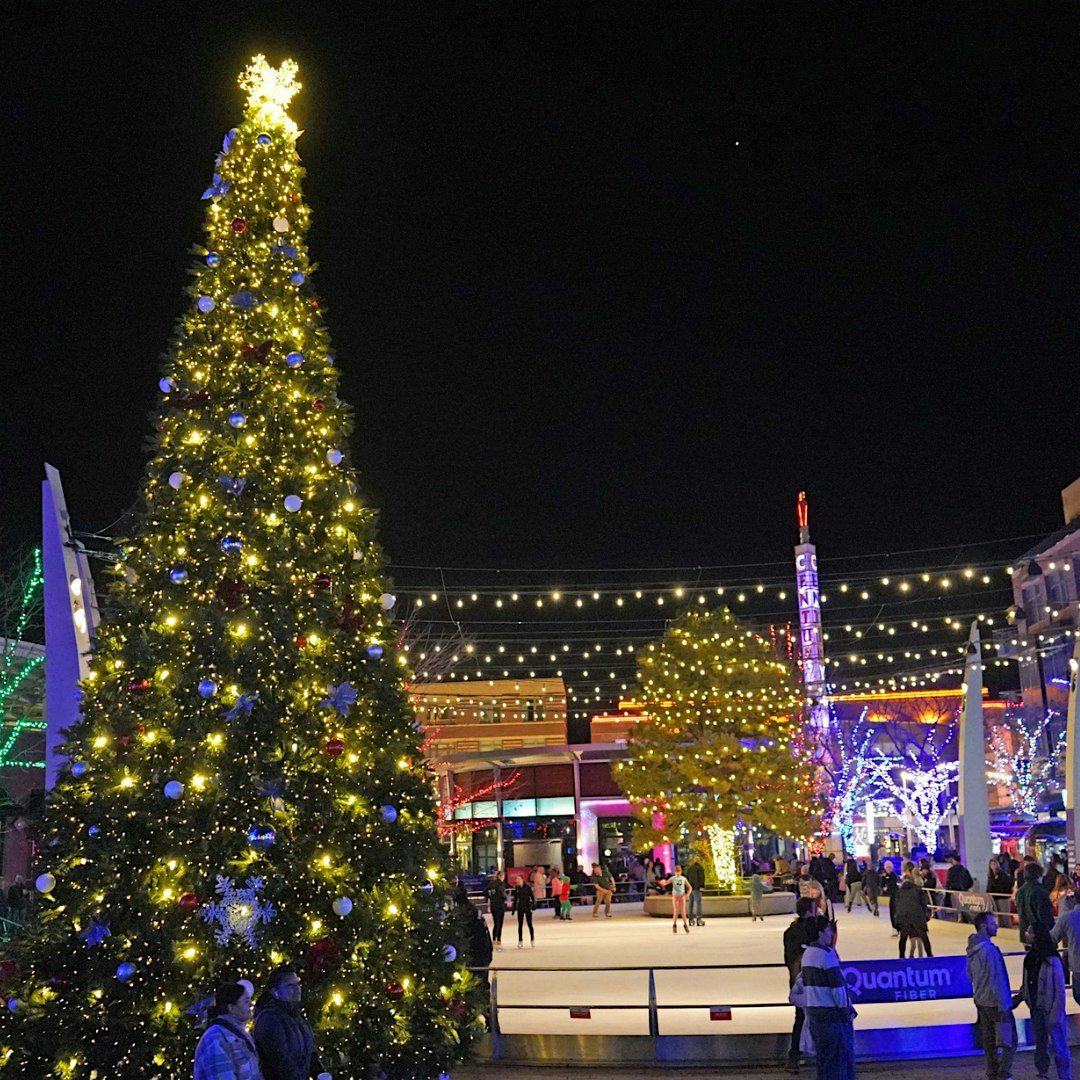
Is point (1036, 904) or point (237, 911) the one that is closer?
point (237, 911)

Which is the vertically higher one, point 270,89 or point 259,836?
point 270,89

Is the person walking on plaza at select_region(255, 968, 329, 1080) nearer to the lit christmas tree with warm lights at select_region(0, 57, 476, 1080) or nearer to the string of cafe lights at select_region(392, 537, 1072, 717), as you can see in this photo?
the lit christmas tree with warm lights at select_region(0, 57, 476, 1080)

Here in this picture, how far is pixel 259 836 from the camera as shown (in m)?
8.19

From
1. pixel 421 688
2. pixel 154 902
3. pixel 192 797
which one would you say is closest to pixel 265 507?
pixel 192 797

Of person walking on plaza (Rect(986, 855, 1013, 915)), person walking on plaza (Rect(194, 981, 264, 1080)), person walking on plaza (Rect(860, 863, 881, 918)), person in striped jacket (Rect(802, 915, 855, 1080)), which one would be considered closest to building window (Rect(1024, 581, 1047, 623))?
person walking on plaza (Rect(860, 863, 881, 918))

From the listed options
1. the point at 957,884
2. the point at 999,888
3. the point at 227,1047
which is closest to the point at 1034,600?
the point at 957,884

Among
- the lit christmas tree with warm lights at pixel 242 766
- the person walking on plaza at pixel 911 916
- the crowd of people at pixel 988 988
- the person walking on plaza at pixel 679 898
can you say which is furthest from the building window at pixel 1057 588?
the lit christmas tree with warm lights at pixel 242 766

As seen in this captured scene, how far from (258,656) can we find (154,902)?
1.67 meters

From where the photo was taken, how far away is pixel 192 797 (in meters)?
8.31

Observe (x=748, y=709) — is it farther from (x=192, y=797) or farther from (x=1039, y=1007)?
(x=192, y=797)

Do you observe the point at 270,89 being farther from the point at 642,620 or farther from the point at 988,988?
the point at 642,620

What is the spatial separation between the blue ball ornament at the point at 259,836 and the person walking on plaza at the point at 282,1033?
4.82 feet

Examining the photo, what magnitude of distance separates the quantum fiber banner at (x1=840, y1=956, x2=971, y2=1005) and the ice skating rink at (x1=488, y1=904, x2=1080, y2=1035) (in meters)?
0.46

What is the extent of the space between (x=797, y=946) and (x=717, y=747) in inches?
956
